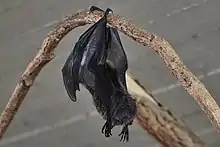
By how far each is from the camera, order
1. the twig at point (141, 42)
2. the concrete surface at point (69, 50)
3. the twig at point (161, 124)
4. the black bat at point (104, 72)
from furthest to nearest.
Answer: the concrete surface at point (69, 50) → the twig at point (161, 124) → the black bat at point (104, 72) → the twig at point (141, 42)

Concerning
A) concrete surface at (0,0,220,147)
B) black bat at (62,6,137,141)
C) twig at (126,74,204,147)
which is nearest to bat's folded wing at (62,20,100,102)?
black bat at (62,6,137,141)

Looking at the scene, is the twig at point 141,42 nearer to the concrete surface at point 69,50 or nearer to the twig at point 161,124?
the twig at point 161,124

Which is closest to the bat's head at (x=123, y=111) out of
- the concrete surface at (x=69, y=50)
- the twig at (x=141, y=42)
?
the twig at (x=141, y=42)

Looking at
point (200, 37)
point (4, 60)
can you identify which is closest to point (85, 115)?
point (4, 60)

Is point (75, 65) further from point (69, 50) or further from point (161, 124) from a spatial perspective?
point (69, 50)

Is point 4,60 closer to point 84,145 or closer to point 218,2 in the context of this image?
point 84,145

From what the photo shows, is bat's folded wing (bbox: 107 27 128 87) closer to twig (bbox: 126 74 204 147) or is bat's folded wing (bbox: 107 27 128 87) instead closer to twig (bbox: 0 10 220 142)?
twig (bbox: 0 10 220 142)

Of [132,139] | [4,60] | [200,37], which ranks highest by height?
[4,60]

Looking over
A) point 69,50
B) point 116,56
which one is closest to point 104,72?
point 116,56
